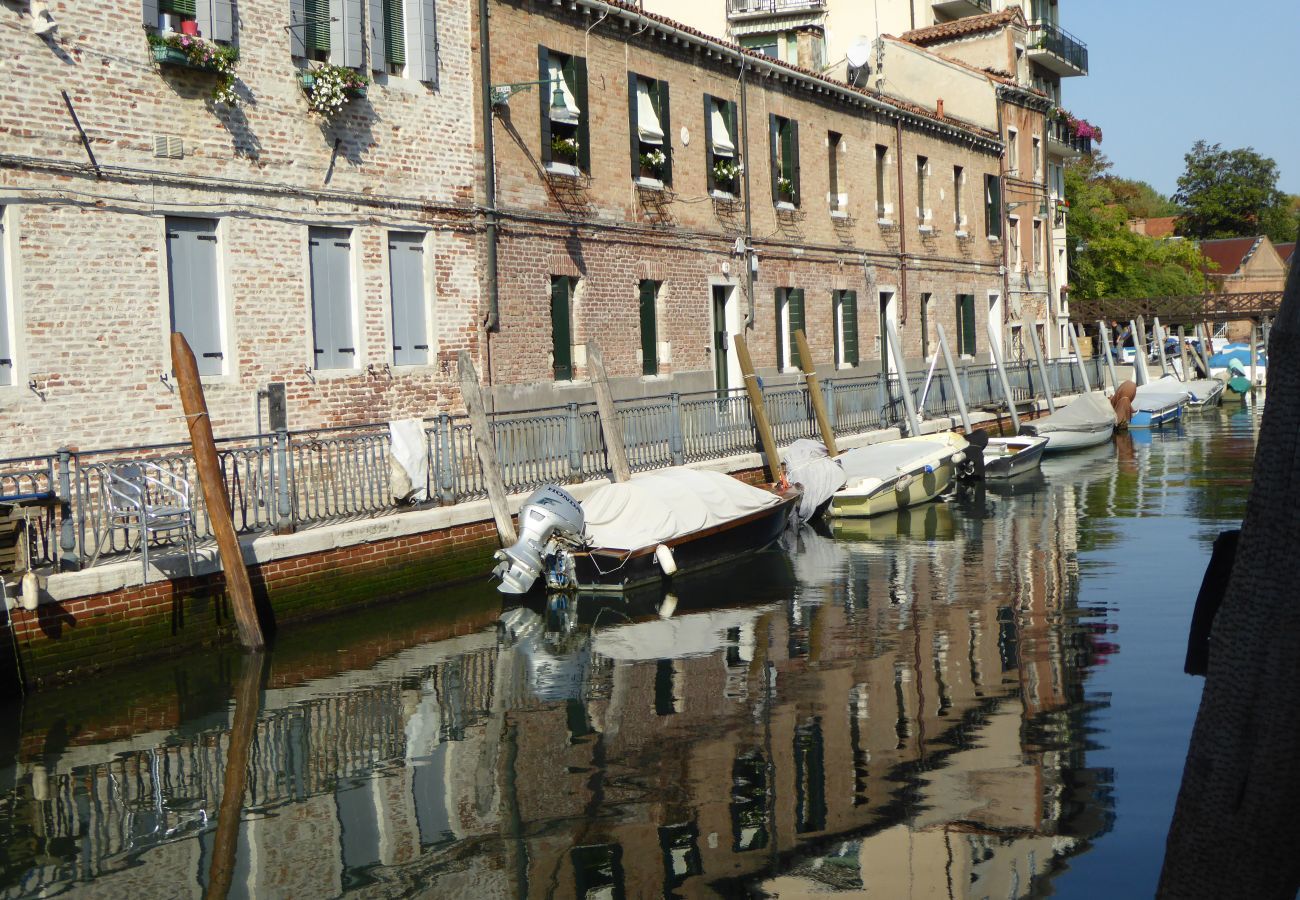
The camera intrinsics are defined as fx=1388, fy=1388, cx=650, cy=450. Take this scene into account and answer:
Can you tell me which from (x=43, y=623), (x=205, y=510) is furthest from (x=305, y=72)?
(x=43, y=623)

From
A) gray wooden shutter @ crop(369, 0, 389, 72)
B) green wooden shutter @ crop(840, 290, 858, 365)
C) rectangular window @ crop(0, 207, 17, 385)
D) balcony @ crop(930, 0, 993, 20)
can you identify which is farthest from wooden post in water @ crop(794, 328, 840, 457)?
balcony @ crop(930, 0, 993, 20)

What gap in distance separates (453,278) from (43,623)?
8.89 m

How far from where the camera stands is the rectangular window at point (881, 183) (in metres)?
32.0

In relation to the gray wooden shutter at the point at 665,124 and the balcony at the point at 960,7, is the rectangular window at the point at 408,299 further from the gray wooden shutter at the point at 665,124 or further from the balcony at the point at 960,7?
the balcony at the point at 960,7

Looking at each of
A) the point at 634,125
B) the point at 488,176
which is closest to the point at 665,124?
the point at 634,125

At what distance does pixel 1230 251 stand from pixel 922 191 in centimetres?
5926

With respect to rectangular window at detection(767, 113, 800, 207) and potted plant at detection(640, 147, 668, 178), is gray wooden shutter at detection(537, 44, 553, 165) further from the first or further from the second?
rectangular window at detection(767, 113, 800, 207)

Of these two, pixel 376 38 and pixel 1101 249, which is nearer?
pixel 376 38

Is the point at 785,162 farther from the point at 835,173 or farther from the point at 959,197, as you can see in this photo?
the point at 959,197

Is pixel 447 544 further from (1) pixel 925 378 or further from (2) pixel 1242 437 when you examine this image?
(2) pixel 1242 437

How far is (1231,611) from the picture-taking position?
12.2 feet

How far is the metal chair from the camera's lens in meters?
12.2

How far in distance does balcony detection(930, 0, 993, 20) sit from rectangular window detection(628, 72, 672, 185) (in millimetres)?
24607

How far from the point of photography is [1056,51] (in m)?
47.8
